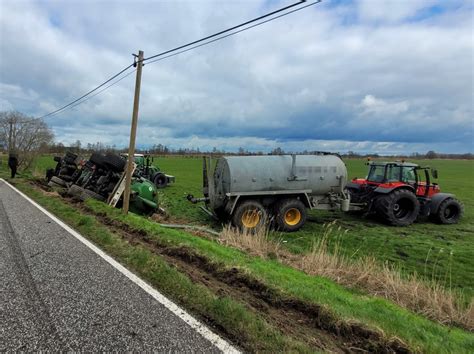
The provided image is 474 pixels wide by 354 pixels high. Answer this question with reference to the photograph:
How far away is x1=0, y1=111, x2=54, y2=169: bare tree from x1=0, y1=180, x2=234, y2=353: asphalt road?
30.1 meters

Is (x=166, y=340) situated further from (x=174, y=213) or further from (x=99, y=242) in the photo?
(x=174, y=213)

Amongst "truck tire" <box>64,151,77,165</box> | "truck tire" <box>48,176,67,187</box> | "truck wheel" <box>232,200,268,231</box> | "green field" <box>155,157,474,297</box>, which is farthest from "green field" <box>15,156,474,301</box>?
"truck tire" <box>64,151,77,165</box>

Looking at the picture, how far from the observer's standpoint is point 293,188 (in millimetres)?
11305

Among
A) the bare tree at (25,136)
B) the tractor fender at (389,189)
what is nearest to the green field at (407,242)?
the tractor fender at (389,189)

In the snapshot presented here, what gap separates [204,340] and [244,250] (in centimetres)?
462

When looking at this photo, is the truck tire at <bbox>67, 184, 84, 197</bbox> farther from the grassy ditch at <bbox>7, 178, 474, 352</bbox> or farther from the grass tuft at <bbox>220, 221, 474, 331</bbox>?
the grass tuft at <bbox>220, 221, 474, 331</bbox>

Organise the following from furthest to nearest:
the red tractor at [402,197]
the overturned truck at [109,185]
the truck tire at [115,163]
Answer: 1. the truck tire at [115,163]
2. the overturned truck at [109,185]
3. the red tractor at [402,197]

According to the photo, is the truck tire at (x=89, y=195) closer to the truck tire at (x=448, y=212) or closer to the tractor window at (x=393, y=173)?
the tractor window at (x=393, y=173)

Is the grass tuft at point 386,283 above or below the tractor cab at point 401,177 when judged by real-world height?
below

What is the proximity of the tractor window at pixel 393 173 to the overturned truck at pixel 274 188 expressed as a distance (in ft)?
7.46

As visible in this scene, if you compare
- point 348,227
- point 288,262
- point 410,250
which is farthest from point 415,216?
point 288,262

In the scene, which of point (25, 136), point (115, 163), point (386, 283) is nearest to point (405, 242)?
point (386, 283)

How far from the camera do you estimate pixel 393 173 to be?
13.2 metres

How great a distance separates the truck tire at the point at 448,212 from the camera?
504 inches
